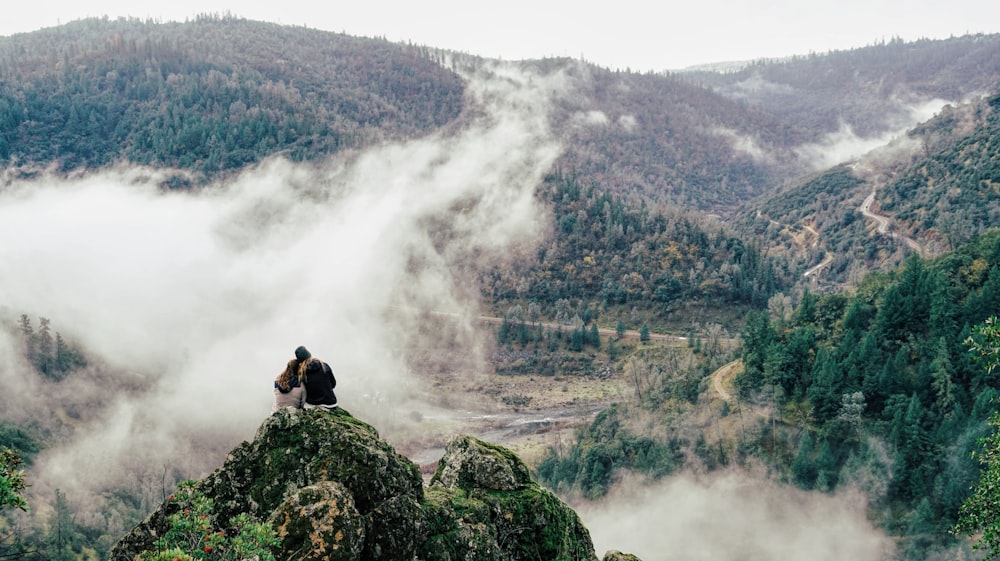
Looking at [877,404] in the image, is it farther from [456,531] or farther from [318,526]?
[318,526]

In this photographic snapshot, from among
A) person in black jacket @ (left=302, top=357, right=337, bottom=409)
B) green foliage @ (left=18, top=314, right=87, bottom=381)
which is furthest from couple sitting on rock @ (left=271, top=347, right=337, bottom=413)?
green foliage @ (left=18, top=314, right=87, bottom=381)

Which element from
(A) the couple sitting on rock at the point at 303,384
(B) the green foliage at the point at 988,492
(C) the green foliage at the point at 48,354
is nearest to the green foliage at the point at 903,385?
(B) the green foliage at the point at 988,492

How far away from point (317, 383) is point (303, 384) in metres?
0.41

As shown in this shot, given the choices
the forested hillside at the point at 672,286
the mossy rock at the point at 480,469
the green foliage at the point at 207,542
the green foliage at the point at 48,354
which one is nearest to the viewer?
the green foliage at the point at 207,542

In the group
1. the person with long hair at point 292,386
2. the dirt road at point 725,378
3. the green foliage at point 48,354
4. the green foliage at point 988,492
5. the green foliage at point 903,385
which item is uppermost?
the person with long hair at point 292,386

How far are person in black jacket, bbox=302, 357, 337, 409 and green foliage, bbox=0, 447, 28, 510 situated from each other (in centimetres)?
708

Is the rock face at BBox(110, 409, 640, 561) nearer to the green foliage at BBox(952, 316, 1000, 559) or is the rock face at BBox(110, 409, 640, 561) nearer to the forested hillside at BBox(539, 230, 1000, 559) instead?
the green foliage at BBox(952, 316, 1000, 559)

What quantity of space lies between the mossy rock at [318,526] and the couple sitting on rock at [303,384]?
12.3 feet

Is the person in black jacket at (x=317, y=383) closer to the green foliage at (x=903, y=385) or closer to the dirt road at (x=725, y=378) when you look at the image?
the green foliage at (x=903, y=385)

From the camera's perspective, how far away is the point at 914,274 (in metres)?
84.8

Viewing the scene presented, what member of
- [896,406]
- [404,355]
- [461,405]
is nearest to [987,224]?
[896,406]

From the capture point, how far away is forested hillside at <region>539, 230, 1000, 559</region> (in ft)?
238

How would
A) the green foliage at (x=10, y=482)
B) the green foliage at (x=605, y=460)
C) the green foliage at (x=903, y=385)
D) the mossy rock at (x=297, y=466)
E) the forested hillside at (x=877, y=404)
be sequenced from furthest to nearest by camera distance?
the green foliage at (x=605, y=460) → the forested hillside at (x=877, y=404) → the green foliage at (x=903, y=385) → the mossy rock at (x=297, y=466) → the green foliage at (x=10, y=482)

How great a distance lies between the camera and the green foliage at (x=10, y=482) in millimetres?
15898
